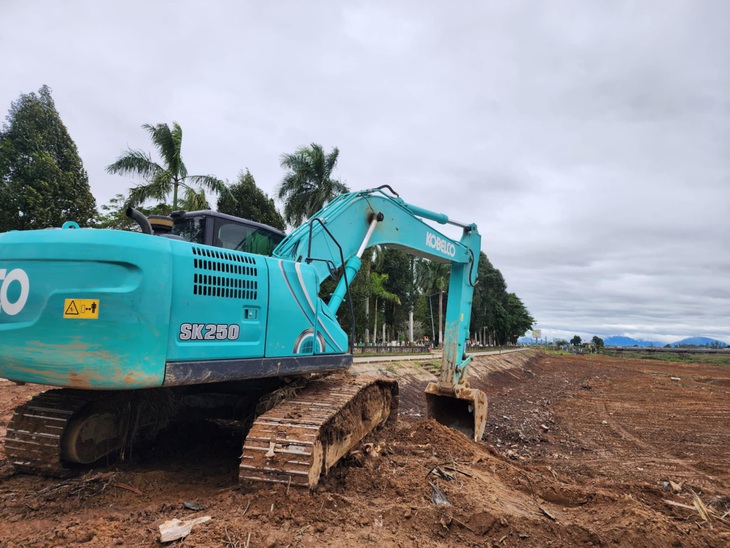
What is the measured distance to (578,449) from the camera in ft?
31.2

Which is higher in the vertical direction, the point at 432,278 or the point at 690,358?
the point at 432,278

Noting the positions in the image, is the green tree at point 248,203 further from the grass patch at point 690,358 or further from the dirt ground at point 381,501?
the grass patch at point 690,358

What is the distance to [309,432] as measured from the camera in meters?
3.97

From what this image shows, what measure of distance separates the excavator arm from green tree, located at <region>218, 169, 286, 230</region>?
15463 mm

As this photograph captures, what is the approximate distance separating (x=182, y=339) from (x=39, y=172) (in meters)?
18.6

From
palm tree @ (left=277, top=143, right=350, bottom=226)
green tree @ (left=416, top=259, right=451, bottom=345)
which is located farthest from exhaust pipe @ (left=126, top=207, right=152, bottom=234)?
green tree @ (left=416, top=259, right=451, bottom=345)

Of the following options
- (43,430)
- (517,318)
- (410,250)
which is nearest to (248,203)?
(410,250)

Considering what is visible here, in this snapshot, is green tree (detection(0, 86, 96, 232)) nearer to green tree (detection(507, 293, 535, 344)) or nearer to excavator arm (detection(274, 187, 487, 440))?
excavator arm (detection(274, 187, 487, 440))

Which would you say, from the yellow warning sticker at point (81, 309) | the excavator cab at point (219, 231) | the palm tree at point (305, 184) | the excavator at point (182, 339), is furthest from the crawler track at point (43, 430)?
the palm tree at point (305, 184)

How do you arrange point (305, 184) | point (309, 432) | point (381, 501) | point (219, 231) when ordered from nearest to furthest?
point (309, 432)
point (381, 501)
point (219, 231)
point (305, 184)

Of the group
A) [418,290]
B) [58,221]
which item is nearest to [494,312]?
[418,290]

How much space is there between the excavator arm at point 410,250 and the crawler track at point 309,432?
1006mm

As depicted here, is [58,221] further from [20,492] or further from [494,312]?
[494,312]

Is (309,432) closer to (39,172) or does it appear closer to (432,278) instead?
(39,172)
